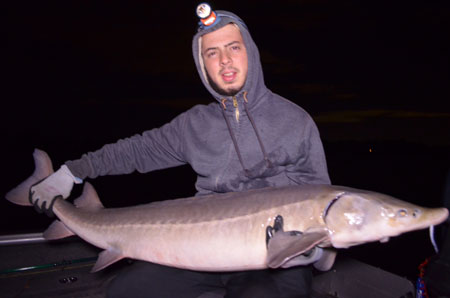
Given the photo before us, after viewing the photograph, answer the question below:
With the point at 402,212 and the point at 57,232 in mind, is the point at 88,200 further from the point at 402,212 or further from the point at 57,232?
the point at 402,212

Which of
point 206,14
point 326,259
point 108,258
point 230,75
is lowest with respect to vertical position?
point 326,259

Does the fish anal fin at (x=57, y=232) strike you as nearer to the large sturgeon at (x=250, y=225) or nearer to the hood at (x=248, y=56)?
the large sturgeon at (x=250, y=225)

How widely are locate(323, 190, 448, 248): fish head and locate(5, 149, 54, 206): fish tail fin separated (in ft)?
7.26

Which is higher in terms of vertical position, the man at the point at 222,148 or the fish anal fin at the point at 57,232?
the man at the point at 222,148

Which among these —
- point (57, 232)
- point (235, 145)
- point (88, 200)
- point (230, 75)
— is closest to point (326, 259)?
point (235, 145)

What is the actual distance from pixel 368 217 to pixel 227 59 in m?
1.43

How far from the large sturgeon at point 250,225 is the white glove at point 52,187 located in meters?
0.25

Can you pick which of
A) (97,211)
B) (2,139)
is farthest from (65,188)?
(2,139)

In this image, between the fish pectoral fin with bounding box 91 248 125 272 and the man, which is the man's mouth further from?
the fish pectoral fin with bounding box 91 248 125 272

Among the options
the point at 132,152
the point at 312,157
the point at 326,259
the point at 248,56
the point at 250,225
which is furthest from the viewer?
the point at 132,152

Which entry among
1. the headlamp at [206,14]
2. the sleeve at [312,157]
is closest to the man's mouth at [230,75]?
the headlamp at [206,14]

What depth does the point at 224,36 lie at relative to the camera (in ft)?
8.55

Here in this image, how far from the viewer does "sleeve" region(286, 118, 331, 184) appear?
95.0 inches

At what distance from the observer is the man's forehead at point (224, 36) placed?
103 inches
